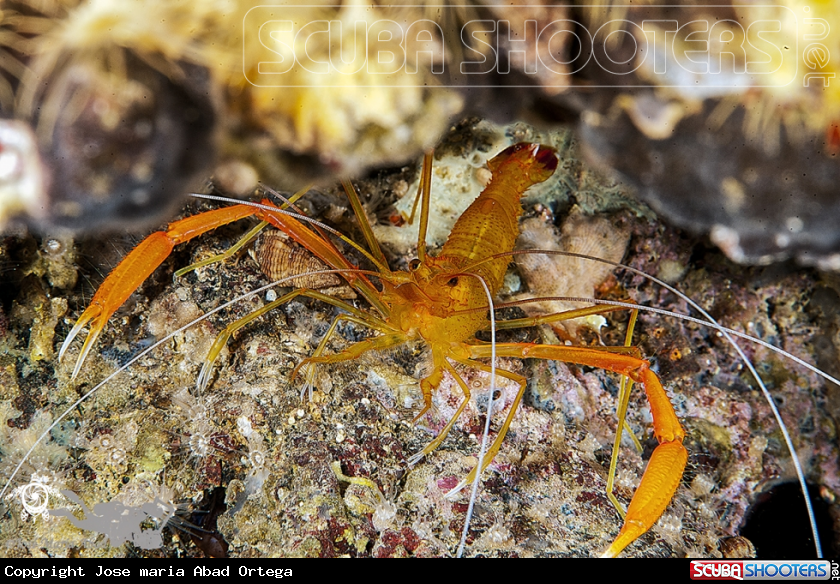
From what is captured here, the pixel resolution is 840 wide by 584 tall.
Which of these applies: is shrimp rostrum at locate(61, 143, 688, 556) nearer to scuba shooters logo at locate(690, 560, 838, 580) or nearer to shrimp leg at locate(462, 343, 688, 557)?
shrimp leg at locate(462, 343, 688, 557)

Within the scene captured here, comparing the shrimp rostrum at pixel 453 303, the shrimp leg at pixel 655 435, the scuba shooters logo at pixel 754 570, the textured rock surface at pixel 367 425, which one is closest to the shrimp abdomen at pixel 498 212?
the shrimp rostrum at pixel 453 303

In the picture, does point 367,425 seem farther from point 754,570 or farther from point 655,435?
point 754,570

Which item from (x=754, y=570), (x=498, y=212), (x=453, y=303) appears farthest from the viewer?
(x=498, y=212)

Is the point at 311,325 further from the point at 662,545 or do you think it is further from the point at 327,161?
the point at 662,545

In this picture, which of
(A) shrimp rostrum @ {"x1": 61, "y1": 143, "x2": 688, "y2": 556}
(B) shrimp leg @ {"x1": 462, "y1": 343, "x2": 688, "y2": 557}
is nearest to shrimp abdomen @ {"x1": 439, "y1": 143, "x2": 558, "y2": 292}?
(A) shrimp rostrum @ {"x1": 61, "y1": 143, "x2": 688, "y2": 556}

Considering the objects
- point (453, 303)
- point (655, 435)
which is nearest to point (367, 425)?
point (453, 303)

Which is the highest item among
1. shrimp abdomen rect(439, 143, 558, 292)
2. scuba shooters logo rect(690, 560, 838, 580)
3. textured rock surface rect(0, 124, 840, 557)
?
shrimp abdomen rect(439, 143, 558, 292)

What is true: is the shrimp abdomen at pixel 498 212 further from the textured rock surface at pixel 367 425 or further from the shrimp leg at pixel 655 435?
the shrimp leg at pixel 655 435

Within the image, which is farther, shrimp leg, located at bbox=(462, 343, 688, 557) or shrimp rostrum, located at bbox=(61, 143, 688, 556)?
shrimp rostrum, located at bbox=(61, 143, 688, 556)
